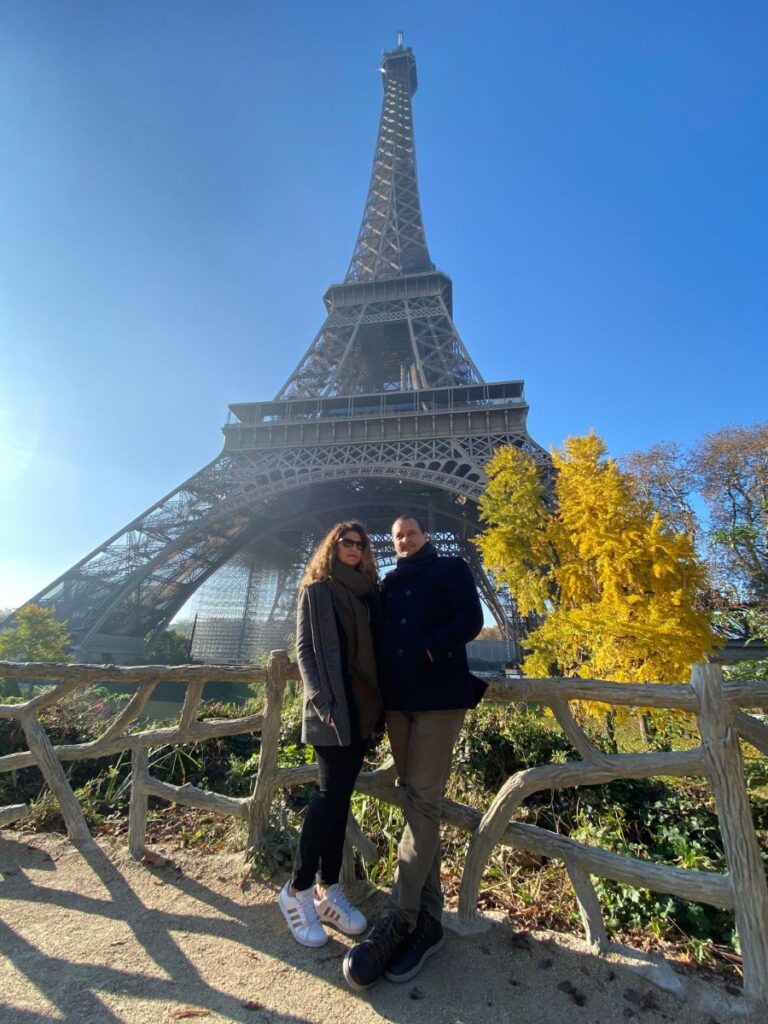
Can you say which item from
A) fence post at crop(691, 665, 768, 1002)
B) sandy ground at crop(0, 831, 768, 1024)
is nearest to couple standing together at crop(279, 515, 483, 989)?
sandy ground at crop(0, 831, 768, 1024)

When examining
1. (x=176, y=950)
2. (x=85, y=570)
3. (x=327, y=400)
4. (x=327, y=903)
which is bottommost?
(x=176, y=950)

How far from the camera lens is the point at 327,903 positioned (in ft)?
7.25

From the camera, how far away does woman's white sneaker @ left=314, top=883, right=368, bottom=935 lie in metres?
2.19

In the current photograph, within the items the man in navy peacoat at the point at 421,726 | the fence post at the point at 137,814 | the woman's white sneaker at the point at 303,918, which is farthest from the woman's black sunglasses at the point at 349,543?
the fence post at the point at 137,814

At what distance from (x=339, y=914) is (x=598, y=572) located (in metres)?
10.2

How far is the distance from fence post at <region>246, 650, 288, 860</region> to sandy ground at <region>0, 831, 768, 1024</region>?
1.04 ft

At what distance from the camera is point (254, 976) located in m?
1.91

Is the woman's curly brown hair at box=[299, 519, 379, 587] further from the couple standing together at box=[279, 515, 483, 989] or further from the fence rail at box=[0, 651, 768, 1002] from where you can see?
the fence rail at box=[0, 651, 768, 1002]

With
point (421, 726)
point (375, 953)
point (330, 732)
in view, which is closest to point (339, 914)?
point (375, 953)

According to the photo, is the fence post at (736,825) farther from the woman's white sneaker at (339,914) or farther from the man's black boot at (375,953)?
the woman's white sneaker at (339,914)

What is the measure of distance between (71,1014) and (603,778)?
2.16 meters

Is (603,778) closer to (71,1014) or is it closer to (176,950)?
(176,950)

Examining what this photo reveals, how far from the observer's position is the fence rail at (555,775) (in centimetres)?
185

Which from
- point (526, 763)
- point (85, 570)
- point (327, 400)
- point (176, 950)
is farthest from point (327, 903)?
point (327, 400)
